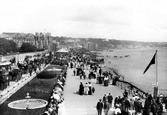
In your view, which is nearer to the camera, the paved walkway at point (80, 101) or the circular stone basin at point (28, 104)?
the circular stone basin at point (28, 104)

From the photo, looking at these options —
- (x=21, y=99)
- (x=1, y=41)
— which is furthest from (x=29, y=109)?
(x=1, y=41)

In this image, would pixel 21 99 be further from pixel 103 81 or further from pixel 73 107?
pixel 103 81

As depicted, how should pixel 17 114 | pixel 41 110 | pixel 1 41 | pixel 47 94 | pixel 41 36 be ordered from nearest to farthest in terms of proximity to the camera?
pixel 17 114
pixel 41 110
pixel 47 94
pixel 1 41
pixel 41 36

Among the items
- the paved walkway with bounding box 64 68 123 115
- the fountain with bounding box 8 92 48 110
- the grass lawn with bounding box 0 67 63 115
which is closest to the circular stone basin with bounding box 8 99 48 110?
the fountain with bounding box 8 92 48 110

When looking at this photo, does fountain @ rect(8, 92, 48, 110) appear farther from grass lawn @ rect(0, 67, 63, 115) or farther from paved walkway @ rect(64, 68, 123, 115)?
paved walkway @ rect(64, 68, 123, 115)

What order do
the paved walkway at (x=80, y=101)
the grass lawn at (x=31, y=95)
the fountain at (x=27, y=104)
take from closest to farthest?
1. the grass lawn at (x=31, y=95)
2. the fountain at (x=27, y=104)
3. the paved walkway at (x=80, y=101)

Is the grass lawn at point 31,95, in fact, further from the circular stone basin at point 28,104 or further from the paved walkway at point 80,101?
the paved walkway at point 80,101

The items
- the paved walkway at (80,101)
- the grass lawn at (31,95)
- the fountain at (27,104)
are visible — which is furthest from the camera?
the paved walkway at (80,101)

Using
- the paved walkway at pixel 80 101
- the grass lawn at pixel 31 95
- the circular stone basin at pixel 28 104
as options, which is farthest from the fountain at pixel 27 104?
the paved walkway at pixel 80 101
